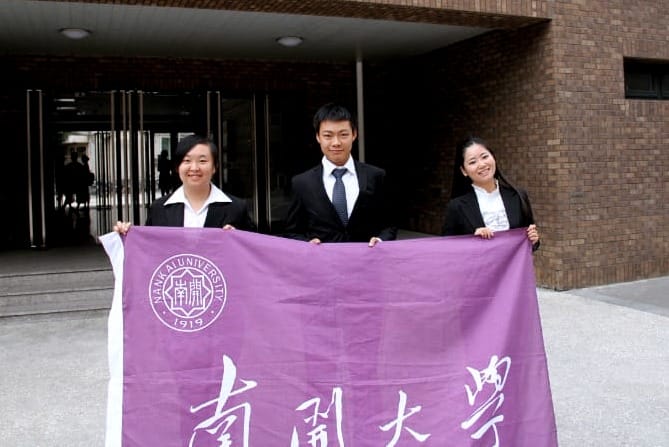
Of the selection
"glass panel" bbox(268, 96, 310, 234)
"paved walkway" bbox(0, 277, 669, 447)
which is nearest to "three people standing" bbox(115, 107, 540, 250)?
"paved walkway" bbox(0, 277, 669, 447)

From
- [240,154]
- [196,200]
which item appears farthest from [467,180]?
[240,154]

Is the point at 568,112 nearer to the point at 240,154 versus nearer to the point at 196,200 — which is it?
the point at 240,154

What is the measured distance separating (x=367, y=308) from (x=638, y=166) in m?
6.83

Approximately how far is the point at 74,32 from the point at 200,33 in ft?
5.20

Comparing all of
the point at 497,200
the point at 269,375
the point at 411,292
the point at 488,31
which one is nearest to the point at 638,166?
the point at 488,31

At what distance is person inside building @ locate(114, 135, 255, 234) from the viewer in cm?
311

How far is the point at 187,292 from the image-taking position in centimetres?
286

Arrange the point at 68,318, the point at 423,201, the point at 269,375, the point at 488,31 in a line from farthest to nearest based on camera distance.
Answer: the point at 423,201, the point at 488,31, the point at 68,318, the point at 269,375

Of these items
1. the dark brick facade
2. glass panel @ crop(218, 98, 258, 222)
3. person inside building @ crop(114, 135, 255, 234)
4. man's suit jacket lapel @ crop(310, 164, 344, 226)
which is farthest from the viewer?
glass panel @ crop(218, 98, 258, 222)

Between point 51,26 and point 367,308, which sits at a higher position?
point 51,26

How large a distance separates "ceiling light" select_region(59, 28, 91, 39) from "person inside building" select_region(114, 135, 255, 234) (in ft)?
20.1

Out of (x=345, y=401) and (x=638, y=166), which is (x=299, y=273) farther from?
(x=638, y=166)

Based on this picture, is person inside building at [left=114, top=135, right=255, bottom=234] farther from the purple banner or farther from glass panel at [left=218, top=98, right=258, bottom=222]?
glass panel at [left=218, top=98, right=258, bottom=222]

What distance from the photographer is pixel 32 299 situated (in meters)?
7.12
